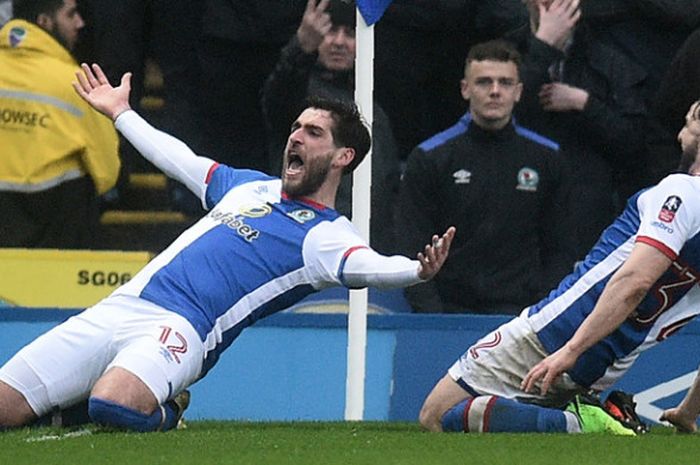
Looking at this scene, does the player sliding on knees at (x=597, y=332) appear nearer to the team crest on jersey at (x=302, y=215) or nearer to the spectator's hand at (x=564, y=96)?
the team crest on jersey at (x=302, y=215)

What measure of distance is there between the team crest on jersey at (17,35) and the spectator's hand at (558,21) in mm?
2719

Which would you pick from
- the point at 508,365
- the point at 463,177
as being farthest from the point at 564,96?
the point at 508,365

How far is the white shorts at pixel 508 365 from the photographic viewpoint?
896cm

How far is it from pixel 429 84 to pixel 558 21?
0.82 m

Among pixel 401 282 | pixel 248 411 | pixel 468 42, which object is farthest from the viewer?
pixel 468 42

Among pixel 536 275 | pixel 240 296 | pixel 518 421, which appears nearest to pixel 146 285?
pixel 240 296

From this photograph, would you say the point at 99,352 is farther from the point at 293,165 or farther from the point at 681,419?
the point at 681,419

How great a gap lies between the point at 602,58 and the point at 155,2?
8.19 feet

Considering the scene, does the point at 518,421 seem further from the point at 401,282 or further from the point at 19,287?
the point at 19,287

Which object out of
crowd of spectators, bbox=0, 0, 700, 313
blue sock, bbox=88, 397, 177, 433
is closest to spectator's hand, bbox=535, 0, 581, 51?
crowd of spectators, bbox=0, 0, 700, 313

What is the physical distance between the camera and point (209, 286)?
8.70m

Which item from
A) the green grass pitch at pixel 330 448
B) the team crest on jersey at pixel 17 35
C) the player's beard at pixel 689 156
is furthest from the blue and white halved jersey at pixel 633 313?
the team crest on jersey at pixel 17 35

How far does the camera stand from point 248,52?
36.2 feet

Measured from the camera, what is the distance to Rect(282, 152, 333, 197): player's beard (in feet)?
29.5
